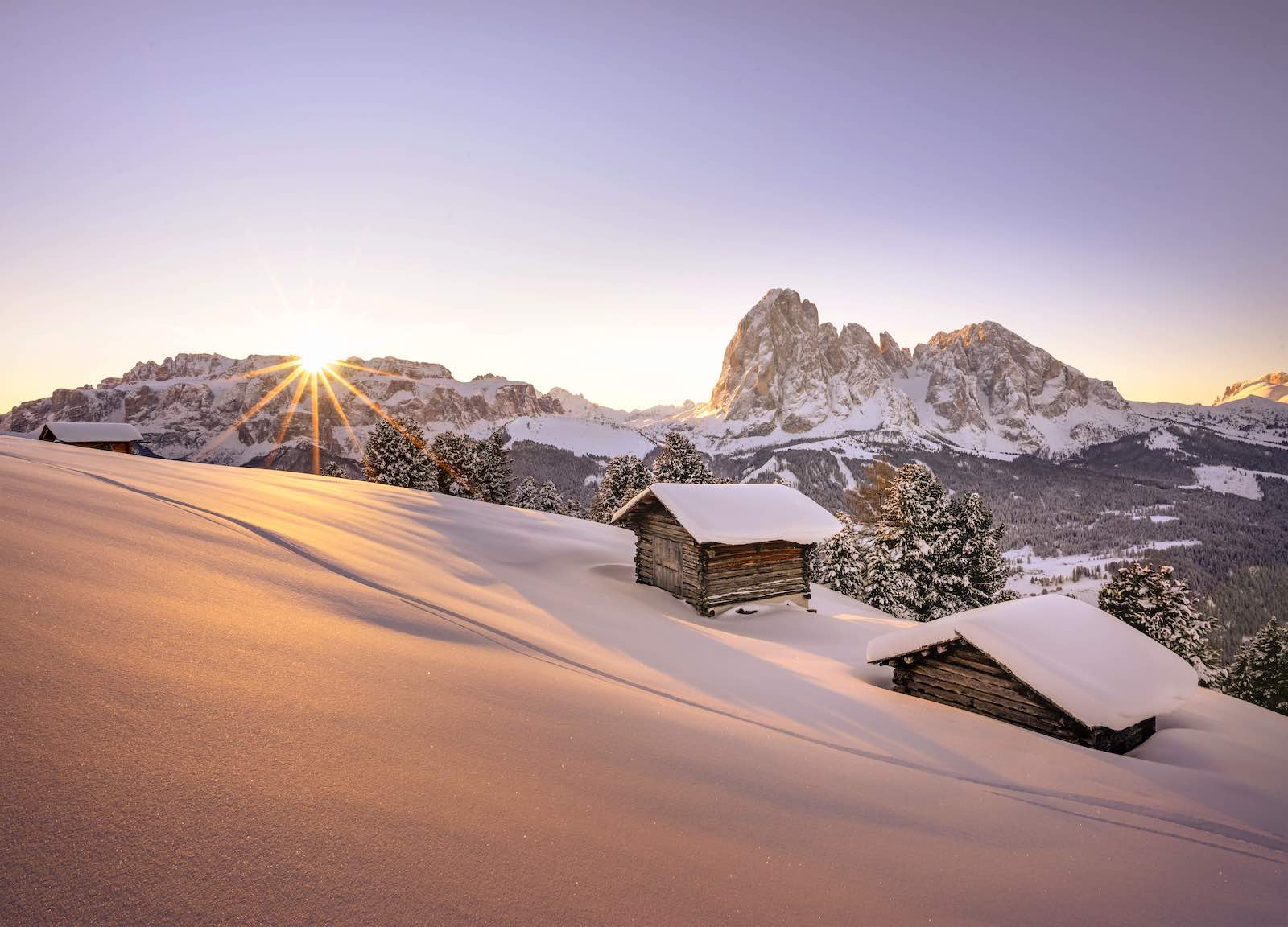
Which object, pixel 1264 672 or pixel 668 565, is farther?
pixel 1264 672

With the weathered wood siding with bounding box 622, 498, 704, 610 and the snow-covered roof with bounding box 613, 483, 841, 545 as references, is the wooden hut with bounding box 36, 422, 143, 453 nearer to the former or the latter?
the weathered wood siding with bounding box 622, 498, 704, 610

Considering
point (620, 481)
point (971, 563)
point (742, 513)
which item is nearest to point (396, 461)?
point (620, 481)

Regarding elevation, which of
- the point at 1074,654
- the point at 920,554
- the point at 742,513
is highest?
the point at 742,513

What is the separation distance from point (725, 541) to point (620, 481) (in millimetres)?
25256

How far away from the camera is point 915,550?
26781 mm

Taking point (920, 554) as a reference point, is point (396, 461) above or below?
above

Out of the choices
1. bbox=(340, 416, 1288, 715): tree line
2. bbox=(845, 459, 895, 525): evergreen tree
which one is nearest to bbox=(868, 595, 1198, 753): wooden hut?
bbox=(340, 416, 1288, 715): tree line

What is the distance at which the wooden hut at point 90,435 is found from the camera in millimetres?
34406

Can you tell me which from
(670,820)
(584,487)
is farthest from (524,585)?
(584,487)

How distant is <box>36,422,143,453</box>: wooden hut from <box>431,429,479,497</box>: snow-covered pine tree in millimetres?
18899

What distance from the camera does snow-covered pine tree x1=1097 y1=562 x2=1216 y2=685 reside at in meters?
20.8

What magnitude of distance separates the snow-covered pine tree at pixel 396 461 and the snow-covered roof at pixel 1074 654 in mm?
Result: 36393

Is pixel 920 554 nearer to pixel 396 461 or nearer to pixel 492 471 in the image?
pixel 492 471

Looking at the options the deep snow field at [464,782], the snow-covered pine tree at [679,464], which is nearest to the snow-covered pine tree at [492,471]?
the snow-covered pine tree at [679,464]
